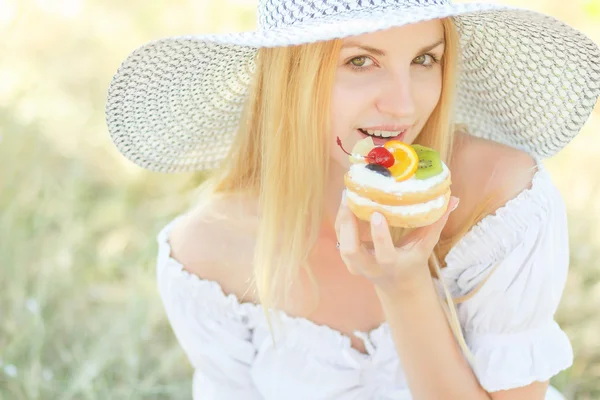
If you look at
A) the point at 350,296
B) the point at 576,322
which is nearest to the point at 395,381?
the point at 350,296

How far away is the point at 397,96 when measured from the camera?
5.46 ft

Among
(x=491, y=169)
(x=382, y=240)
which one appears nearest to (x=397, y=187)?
(x=382, y=240)

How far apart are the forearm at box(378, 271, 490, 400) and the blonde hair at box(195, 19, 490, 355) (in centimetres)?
5

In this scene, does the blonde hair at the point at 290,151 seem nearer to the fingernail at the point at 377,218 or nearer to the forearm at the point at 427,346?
the forearm at the point at 427,346

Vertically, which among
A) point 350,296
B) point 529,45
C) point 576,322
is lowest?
point 576,322

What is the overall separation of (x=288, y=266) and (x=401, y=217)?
582 millimetres

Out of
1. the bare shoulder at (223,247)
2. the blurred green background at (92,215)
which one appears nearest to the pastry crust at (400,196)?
the bare shoulder at (223,247)

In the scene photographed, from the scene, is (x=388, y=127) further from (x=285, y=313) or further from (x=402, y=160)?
(x=285, y=313)

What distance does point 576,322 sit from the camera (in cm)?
326

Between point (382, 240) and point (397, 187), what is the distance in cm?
13

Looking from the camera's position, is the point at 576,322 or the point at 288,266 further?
the point at 576,322

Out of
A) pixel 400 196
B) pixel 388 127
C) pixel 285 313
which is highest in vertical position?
pixel 388 127

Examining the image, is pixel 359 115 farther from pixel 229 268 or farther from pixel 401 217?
pixel 229 268

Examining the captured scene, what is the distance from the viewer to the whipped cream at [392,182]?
164cm
